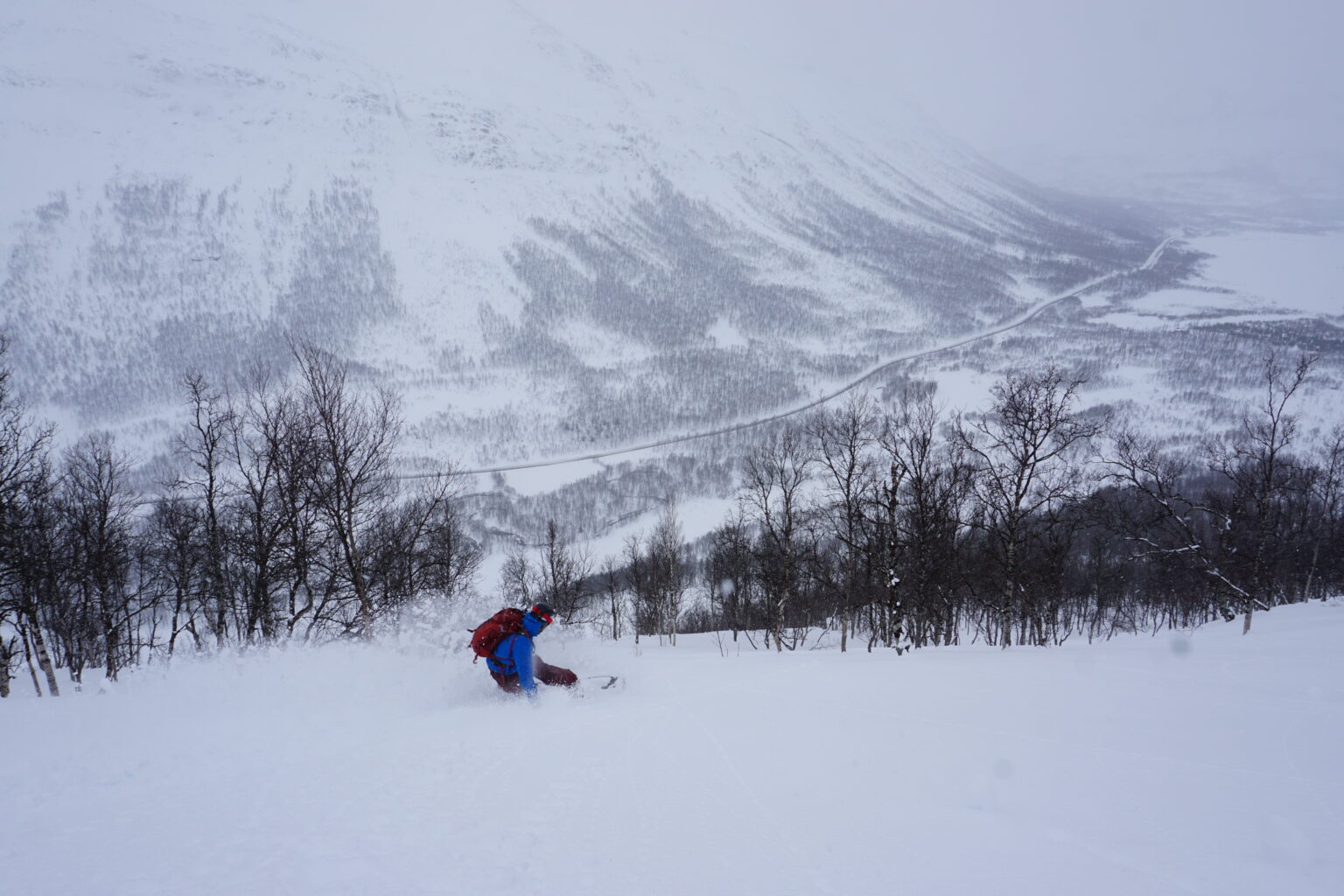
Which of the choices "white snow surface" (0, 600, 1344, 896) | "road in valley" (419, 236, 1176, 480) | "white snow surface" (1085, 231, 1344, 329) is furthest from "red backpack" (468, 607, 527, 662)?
"white snow surface" (1085, 231, 1344, 329)

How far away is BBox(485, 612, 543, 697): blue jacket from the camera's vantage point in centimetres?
799

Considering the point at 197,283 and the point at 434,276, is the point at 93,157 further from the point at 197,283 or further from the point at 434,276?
the point at 434,276

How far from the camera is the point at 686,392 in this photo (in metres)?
126

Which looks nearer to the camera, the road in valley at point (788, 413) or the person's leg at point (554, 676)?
the person's leg at point (554, 676)

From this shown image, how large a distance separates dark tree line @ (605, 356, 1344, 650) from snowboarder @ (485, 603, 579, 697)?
469 inches

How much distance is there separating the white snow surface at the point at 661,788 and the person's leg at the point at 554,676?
474 mm

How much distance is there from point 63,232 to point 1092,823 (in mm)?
232159

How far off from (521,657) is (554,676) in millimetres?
1050

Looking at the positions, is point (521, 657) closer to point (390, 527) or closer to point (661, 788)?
point (661, 788)

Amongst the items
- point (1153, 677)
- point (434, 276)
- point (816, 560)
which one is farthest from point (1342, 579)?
point (434, 276)

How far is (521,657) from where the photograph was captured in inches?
315

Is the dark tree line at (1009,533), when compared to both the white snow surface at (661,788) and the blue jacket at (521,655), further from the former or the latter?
the blue jacket at (521,655)

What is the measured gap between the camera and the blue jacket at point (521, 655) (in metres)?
7.99

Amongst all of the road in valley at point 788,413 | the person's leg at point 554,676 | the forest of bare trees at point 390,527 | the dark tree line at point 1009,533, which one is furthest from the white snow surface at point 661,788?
the road in valley at point 788,413
